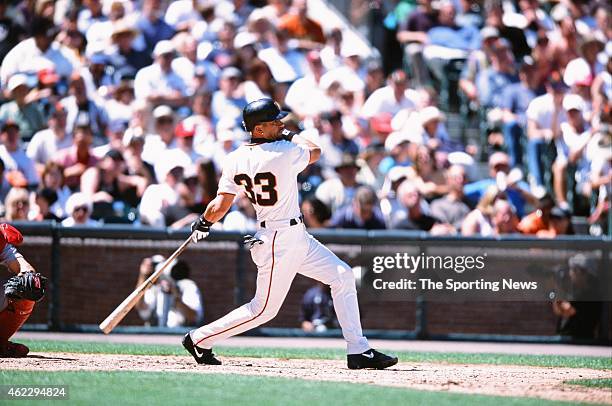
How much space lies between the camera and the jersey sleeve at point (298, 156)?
8531 millimetres

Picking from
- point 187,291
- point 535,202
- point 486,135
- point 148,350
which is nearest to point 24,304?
point 148,350

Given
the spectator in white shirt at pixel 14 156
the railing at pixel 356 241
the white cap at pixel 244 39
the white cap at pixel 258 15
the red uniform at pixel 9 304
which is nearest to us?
the red uniform at pixel 9 304

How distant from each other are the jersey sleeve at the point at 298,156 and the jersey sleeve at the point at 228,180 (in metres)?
0.42

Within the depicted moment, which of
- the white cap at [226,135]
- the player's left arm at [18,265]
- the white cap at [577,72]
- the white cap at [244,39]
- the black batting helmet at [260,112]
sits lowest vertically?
the player's left arm at [18,265]

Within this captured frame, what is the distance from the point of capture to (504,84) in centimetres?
1509

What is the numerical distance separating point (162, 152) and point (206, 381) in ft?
19.7

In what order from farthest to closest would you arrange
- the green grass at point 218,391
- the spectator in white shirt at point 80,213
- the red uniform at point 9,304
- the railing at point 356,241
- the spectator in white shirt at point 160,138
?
1. the spectator in white shirt at point 160,138
2. the spectator in white shirt at point 80,213
3. the railing at point 356,241
4. the red uniform at point 9,304
5. the green grass at point 218,391

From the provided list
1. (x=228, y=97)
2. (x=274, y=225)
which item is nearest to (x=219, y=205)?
(x=274, y=225)

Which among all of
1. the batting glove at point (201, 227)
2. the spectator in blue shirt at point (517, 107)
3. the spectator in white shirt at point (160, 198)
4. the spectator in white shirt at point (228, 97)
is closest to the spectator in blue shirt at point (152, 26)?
the spectator in white shirt at point (228, 97)

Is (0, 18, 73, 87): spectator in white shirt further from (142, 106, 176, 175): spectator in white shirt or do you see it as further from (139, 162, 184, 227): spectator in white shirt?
(139, 162, 184, 227): spectator in white shirt

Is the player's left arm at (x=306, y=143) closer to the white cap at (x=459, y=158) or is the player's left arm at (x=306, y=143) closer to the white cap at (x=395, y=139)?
the white cap at (x=395, y=139)

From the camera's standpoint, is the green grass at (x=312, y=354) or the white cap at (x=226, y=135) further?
the white cap at (x=226, y=135)

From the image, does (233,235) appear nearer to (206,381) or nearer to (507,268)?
(507,268)

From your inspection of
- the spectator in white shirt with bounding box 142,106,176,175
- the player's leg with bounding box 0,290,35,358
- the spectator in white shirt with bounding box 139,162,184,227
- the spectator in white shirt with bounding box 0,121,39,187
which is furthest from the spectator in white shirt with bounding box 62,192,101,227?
the player's leg with bounding box 0,290,35,358
